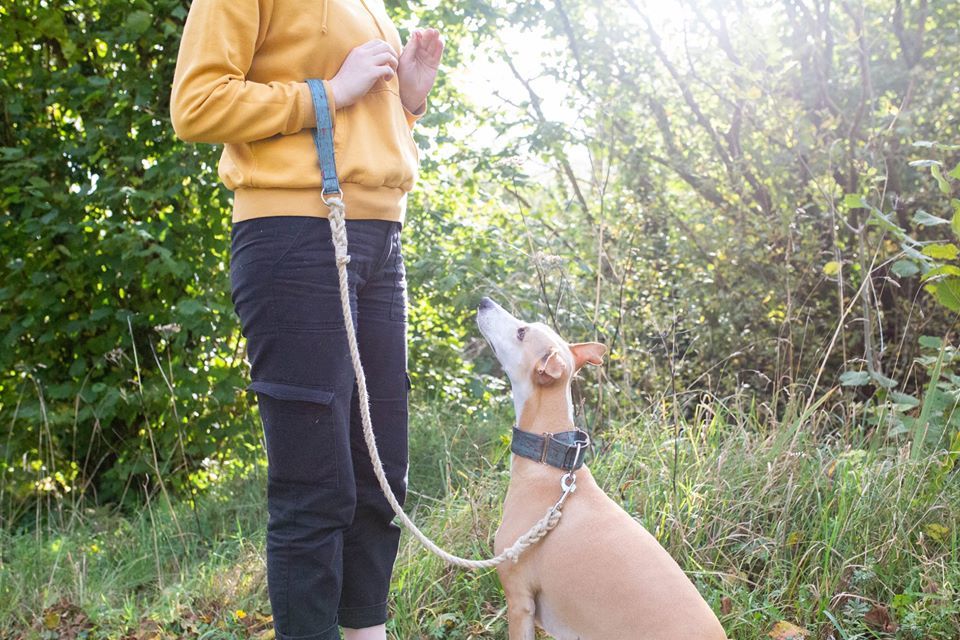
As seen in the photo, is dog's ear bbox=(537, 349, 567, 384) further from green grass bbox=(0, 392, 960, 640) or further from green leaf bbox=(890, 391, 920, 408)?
green leaf bbox=(890, 391, 920, 408)

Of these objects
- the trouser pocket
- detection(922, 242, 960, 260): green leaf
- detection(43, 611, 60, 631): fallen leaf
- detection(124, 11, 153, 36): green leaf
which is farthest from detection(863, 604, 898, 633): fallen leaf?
detection(124, 11, 153, 36): green leaf

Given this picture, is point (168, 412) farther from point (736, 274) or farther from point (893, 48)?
point (893, 48)

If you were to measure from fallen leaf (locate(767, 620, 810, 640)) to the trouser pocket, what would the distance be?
1.50m

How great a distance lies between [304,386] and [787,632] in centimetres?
169

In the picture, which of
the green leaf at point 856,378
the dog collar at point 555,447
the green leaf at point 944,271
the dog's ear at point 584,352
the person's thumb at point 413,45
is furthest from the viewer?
the green leaf at point 856,378

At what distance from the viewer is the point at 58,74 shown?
5.28 meters

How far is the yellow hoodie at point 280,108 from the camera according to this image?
208cm

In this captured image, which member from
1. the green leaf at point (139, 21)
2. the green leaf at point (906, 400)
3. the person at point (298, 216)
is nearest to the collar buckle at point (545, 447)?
the person at point (298, 216)

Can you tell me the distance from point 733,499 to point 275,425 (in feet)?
6.22

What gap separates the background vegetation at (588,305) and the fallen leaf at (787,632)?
0.06m

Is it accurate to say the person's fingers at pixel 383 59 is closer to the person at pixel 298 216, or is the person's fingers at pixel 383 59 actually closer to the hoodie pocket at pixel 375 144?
the person at pixel 298 216

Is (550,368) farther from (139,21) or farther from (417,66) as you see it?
(139,21)

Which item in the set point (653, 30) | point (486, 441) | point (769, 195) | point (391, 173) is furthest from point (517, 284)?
point (391, 173)

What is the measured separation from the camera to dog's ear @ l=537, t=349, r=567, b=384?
8.93ft
